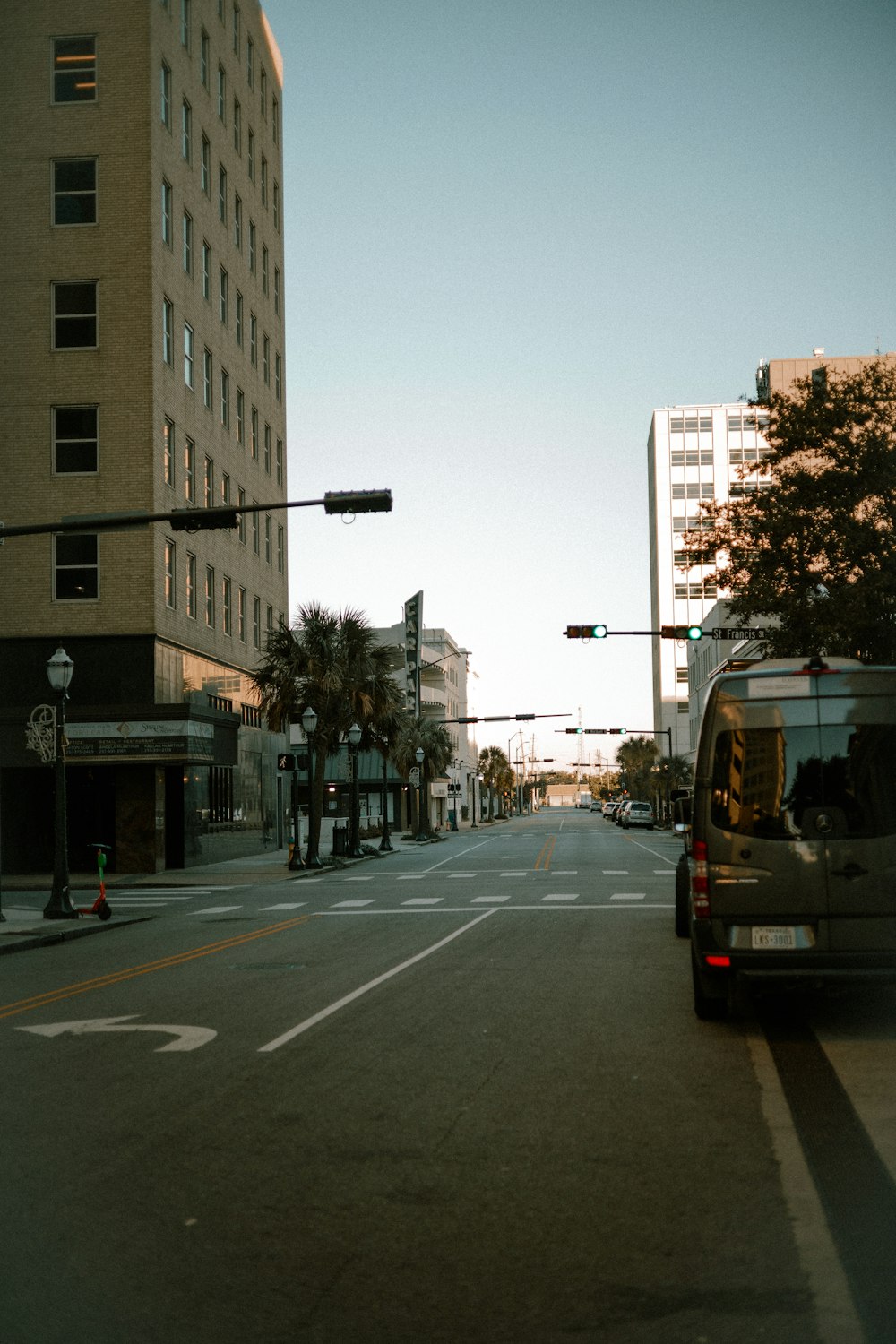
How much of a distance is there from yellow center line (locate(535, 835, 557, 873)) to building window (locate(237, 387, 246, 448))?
57.5 feet

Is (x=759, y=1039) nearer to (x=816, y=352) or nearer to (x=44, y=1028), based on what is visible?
(x=44, y=1028)

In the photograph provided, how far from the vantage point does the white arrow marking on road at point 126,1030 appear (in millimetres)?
10414

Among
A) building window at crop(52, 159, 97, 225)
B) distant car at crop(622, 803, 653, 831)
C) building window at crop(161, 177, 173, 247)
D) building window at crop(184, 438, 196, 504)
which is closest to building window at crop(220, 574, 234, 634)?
building window at crop(184, 438, 196, 504)

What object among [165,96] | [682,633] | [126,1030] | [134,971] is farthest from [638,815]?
[126,1030]

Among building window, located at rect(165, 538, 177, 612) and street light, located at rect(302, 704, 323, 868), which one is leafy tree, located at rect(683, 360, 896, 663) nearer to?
street light, located at rect(302, 704, 323, 868)

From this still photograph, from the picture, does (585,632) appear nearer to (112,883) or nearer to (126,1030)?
(112,883)

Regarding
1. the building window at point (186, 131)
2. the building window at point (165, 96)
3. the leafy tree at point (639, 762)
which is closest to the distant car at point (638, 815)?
the leafy tree at point (639, 762)

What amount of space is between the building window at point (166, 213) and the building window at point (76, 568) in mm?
9078

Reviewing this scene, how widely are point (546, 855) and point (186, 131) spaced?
24871mm

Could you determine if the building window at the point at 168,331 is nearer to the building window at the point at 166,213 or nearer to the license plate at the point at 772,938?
the building window at the point at 166,213

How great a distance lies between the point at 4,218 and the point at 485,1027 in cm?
3291

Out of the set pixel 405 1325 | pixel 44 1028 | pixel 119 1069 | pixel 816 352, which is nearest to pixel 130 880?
pixel 44 1028

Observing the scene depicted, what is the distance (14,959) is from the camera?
58.3 feet

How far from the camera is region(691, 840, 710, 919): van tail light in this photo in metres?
10.1
